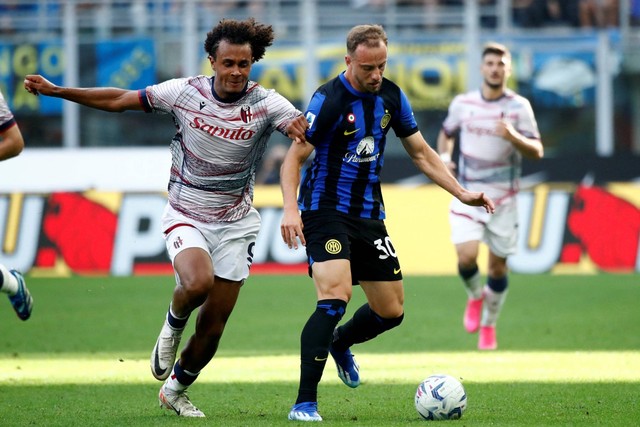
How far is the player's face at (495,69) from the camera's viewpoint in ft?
35.8

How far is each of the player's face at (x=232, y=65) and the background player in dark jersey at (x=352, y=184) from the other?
451 mm

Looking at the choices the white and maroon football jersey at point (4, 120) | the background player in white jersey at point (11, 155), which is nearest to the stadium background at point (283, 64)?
the background player in white jersey at point (11, 155)

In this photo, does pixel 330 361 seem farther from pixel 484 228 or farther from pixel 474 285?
pixel 484 228

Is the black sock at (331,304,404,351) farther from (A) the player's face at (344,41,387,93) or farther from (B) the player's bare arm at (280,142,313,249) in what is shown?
(A) the player's face at (344,41,387,93)

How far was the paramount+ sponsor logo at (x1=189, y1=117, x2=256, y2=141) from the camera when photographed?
720 cm

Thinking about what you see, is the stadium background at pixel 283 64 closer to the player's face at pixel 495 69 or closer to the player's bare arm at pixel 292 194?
the player's face at pixel 495 69

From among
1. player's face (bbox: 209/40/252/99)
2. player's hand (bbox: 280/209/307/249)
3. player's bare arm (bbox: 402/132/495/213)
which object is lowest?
player's hand (bbox: 280/209/307/249)

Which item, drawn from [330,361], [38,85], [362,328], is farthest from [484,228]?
[38,85]

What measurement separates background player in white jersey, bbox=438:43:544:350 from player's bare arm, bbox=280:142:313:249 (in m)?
4.14

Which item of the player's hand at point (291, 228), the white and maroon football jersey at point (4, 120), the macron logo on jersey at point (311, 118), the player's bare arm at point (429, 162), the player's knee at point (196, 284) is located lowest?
the player's knee at point (196, 284)

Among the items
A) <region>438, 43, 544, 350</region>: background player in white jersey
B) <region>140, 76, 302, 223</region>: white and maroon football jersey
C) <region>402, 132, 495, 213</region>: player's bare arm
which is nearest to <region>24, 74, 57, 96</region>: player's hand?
<region>140, 76, 302, 223</region>: white and maroon football jersey

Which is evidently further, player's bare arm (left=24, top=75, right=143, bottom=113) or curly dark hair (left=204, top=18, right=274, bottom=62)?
curly dark hair (left=204, top=18, right=274, bottom=62)

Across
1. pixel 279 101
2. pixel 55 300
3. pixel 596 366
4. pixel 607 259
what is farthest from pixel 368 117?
pixel 607 259

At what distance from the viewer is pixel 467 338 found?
1144 centimetres
